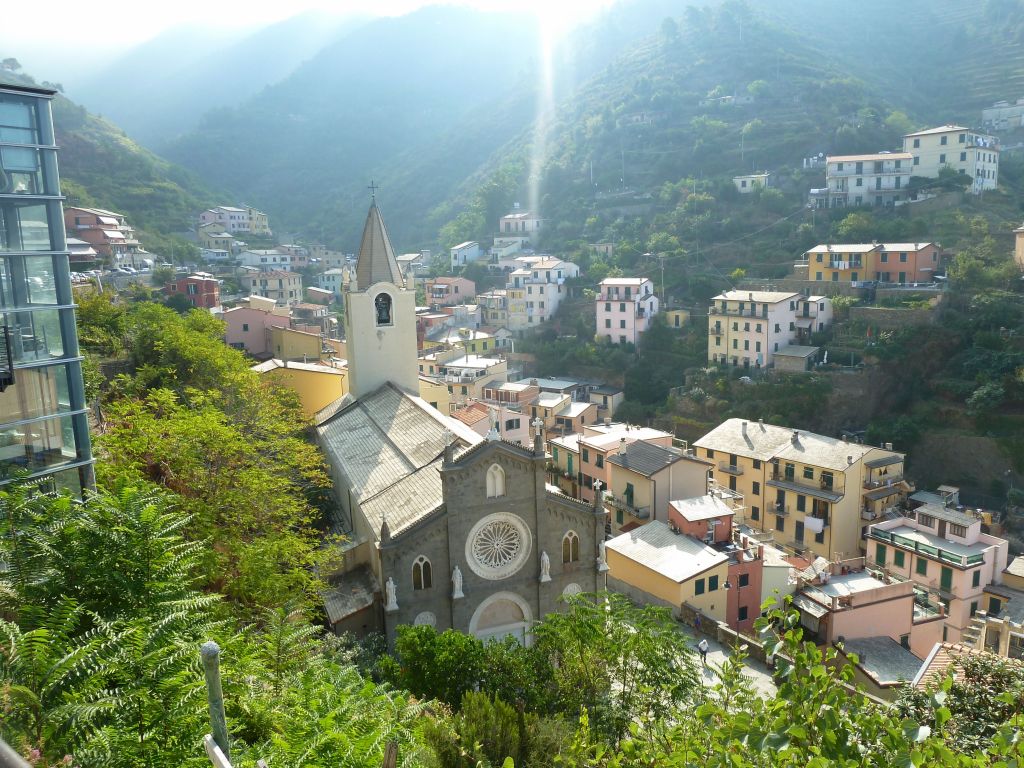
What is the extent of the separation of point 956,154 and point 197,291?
3135 inches

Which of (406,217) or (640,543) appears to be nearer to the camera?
(640,543)

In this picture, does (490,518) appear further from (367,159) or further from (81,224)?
(367,159)

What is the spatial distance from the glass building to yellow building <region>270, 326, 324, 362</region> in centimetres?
3396

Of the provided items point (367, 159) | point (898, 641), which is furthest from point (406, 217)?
point (898, 641)

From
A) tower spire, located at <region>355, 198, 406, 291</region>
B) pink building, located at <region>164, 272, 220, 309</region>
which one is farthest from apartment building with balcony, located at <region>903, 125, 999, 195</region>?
pink building, located at <region>164, 272, 220, 309</region>

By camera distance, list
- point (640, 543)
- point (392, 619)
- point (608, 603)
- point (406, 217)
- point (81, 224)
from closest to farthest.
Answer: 1. point (608, 603)
2. point (392, 619)
3. point (640, 543)
4. point (81, 224)
5. point (406, 217)

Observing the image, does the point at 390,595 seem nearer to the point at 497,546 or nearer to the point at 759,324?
the point at 497,546

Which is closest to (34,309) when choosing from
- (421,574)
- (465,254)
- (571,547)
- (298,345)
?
(421,574)

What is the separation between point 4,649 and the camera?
8.12 metres

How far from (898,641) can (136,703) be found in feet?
99.4

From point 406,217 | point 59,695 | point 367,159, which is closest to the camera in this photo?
point 59,695

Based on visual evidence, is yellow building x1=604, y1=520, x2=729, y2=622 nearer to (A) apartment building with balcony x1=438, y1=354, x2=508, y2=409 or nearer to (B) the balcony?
(B) the balcony

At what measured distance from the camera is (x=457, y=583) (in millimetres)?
22375

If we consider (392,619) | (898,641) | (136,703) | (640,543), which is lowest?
(898,641)
